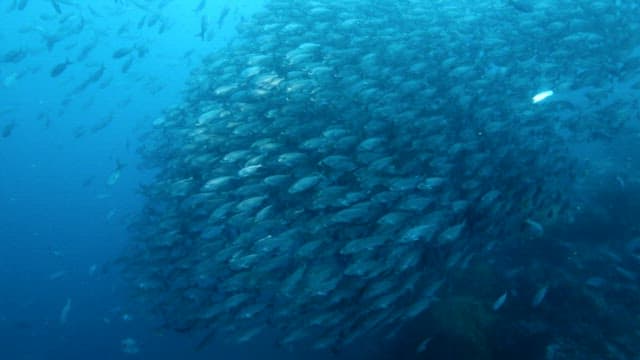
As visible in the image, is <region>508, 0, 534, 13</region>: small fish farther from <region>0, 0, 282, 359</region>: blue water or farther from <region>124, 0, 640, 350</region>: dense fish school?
<region>0, 0, 282, 359</region>: blue water

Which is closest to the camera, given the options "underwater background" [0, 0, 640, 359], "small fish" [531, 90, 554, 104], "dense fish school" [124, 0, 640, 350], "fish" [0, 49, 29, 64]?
"dense fish school" [124, 0, 640, 350]

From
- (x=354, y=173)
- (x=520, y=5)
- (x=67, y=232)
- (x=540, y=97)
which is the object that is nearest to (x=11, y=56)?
(x=67, y=232)

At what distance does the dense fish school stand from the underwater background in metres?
0.05

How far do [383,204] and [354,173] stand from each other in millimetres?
747

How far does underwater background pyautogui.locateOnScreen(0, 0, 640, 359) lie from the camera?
27.4 feet

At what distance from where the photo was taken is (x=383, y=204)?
8.26 meters

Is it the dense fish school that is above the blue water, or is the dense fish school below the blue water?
above

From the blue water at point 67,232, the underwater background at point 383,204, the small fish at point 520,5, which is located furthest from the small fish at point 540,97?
the blue water at point 67,232

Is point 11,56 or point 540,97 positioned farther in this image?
point 11,56

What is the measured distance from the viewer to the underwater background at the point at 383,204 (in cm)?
835

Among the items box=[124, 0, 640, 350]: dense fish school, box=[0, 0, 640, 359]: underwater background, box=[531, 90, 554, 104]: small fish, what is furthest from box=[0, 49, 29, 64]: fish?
box=[531, 90, 554, 104]: small fish

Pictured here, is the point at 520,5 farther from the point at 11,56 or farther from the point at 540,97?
the point at 11,56

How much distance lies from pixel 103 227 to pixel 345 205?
47.2 ft

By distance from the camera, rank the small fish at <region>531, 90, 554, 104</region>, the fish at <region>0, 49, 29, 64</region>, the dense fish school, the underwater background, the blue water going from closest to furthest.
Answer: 1. the dense fish school
2. the underwater background
3. the small fish at <region>531, 90, 554, 104</region>
4. the fish at <region>0, 49, 29, 64</region>
5. the blue water
